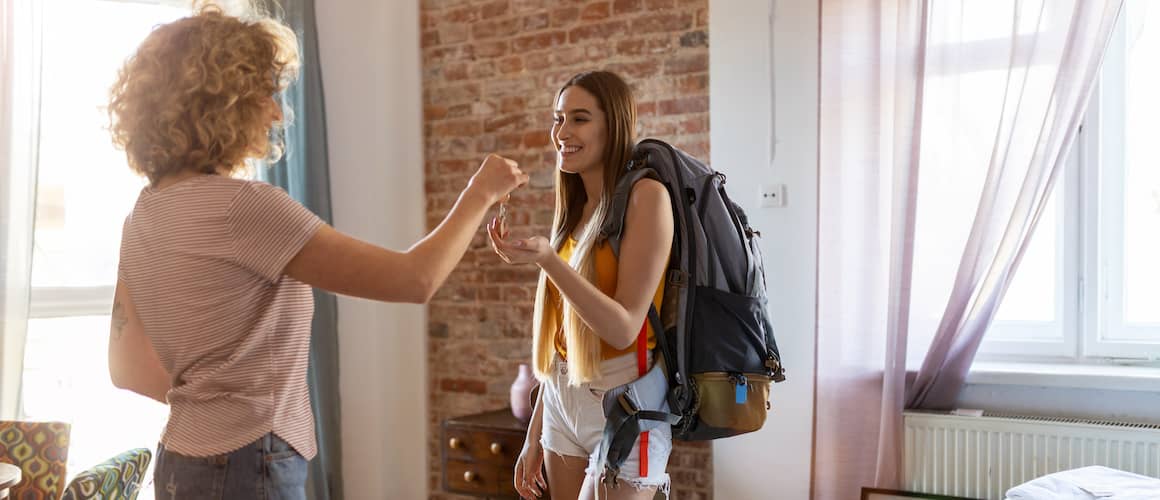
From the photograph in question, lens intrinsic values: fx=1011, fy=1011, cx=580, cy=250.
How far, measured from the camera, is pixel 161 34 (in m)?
1.48

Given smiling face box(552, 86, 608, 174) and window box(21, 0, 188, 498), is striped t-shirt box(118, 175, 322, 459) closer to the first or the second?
smiling face box(552, 86, 608, 174)

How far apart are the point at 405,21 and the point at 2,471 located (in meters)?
2.39

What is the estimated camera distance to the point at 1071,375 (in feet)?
9.46

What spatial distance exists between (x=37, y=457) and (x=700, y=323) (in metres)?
1.89

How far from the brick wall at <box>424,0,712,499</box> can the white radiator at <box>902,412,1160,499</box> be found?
0.76m

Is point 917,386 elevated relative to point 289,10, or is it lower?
lower

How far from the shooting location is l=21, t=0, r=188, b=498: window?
3482 millimetres

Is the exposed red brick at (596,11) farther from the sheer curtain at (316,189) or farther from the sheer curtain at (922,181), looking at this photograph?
the sheer curtain at (316,189)

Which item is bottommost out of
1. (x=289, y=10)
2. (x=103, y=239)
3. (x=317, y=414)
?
(x=317, y=414)

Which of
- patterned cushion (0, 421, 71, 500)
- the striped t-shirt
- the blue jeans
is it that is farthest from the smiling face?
patterned cushion (0, 421, 71, 500)

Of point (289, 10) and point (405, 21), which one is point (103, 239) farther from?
point (405, 21)

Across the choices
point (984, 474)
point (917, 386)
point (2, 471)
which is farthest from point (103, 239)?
point (984, 474)

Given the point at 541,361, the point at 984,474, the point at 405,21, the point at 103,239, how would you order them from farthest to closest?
the point at 405,21, the point at 103,239, the point at 984,474, the point at 541,361

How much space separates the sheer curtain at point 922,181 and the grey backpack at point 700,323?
942mm
